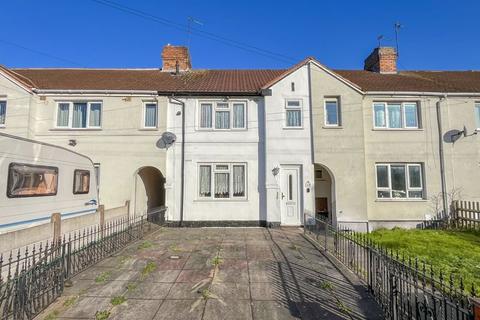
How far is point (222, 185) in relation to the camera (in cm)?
1265

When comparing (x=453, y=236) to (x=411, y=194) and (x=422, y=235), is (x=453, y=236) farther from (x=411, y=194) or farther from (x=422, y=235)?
(x=411, y=194)

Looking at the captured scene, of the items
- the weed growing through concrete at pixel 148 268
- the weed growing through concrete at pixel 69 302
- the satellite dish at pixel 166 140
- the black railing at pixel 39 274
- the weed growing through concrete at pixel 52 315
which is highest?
the satellite dish at pixel 166 140

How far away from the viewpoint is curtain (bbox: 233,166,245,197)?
12.6 m

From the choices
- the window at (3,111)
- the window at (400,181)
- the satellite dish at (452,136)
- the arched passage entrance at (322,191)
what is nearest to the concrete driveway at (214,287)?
the arched passage entrance at (322,191)

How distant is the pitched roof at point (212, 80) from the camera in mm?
13172

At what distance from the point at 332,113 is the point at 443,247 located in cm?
678

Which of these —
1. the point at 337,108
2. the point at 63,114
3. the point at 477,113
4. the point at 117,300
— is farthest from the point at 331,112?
the point at 63,114

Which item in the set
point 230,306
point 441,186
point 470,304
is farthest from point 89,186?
point 441,186

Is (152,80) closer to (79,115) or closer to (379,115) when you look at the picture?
(79,115)

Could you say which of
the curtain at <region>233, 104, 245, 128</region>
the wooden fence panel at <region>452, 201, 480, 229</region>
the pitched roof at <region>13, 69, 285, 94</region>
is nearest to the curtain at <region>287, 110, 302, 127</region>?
the pitched roof at <region>13, 69, 285, 94</region>

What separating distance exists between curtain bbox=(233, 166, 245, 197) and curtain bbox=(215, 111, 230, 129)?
201cm

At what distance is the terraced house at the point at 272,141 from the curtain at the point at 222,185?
0.15 feet

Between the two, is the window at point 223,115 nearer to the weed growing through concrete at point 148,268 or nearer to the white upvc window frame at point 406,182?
the white upvc window frame at point 406,182

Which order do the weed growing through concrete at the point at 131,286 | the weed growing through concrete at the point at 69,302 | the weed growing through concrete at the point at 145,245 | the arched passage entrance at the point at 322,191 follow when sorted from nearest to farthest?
1. the weed growing through concrete at the point at 69,302
2. the weed growing through concrete at the point at 131,286
3. the weed growing through concrete at the point at 145,245
4. the arched passage entrance at the point at 322,191
